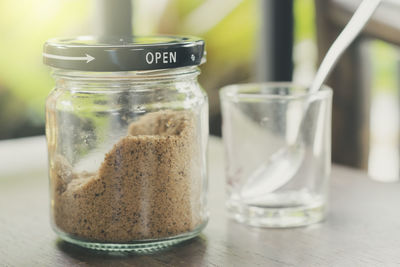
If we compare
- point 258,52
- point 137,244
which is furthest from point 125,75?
point 258,52

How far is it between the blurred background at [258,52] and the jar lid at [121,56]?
613 millimetres

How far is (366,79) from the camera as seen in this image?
1351 mm

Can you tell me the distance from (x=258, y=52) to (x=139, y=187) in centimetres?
94

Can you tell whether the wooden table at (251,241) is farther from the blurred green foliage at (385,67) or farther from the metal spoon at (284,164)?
the blurred green foliage at (385,67)

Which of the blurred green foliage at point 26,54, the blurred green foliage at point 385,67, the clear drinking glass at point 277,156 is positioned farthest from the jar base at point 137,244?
the blurred green foliage at point 26,54

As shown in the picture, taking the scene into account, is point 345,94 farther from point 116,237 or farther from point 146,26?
point 116,237

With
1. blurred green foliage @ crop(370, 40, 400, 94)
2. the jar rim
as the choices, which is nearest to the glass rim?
the jar rim

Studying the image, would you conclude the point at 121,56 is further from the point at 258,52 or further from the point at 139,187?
the point at 258,52

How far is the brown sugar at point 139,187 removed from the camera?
0.59 metres

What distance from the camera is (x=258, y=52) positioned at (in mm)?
1479

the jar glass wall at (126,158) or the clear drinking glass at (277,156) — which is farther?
the clear drinking glass at (277,156)

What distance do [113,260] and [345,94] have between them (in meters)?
0.88

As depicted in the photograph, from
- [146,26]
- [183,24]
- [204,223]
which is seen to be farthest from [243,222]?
[183,24]

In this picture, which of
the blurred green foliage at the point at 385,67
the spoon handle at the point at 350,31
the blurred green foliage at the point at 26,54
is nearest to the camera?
the spoon handle at the point at 350,31
